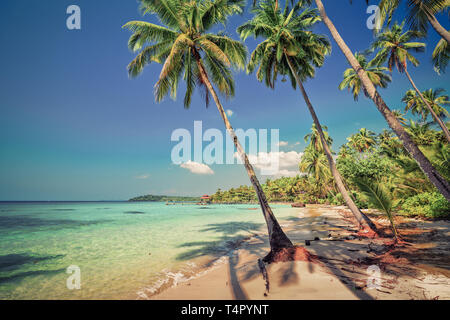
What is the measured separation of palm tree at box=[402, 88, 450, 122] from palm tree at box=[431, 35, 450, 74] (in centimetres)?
1519

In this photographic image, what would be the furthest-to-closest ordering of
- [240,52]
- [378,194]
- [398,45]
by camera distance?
[398,45] → [240,52] → [378,194]

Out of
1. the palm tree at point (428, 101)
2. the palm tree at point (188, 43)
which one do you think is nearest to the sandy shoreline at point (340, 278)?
the palm tree at point (188, 43)

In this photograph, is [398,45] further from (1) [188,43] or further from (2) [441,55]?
(1) [188,43]

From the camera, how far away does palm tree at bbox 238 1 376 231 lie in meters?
10.2

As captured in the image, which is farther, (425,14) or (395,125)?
(425,14)

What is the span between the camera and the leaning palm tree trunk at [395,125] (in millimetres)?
4172

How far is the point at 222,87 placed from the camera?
8.81 meters

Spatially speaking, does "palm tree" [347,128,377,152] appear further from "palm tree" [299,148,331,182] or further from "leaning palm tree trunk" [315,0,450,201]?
"leaning palm tree trunk" [315,0,450,201]

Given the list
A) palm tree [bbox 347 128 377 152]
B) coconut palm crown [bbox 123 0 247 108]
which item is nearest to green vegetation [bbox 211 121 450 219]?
palm tree [bbox 347 128 377 152]

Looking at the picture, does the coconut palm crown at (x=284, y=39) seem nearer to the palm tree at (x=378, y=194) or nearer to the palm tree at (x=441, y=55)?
the palm tree at (x=441, y=55)

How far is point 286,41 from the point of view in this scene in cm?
1037

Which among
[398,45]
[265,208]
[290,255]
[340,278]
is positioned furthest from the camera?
[398,45]

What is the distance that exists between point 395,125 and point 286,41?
8.13 metres

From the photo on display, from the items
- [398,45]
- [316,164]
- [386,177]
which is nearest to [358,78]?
[398,45]
